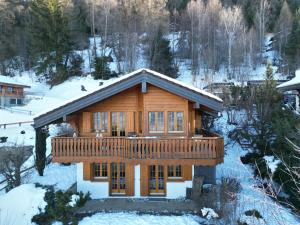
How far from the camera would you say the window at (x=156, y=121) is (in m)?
17.7

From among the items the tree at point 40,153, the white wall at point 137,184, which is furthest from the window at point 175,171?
the tree at point 40,153

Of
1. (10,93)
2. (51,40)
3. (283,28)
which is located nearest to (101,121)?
(10,93)

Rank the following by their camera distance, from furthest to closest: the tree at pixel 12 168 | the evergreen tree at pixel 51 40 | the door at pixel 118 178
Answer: the evergreen tree at pixel 51 40
the tree at pixel 12 168
the door at pixel 118 178

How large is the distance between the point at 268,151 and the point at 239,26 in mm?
35384

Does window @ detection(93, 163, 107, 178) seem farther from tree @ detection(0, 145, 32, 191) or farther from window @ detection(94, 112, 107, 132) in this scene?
tree @ detection(0, 145, 32, 191)

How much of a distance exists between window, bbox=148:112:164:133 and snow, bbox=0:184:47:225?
621 cm

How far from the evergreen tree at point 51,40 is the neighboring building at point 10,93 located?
655 cm

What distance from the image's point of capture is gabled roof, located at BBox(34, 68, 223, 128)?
16656 millimetres

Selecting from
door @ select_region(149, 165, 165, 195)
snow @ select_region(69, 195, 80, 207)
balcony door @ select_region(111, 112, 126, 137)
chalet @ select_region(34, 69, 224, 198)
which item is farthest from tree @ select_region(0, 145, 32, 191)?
door @ select_region(149, 165, 165, 195)

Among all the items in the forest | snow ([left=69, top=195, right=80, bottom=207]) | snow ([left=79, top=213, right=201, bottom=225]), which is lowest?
snow ([left=79, top=213, right=201, bottom=225])

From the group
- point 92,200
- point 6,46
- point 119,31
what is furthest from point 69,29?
point 92,200

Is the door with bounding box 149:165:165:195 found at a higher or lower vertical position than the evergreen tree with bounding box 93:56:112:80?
lower

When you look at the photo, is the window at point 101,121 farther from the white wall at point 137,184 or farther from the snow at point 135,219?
the snow at point 135,219

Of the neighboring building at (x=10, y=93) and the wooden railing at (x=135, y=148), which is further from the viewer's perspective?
the neighboring building at (x=10, y=93)
